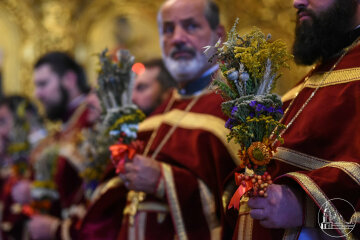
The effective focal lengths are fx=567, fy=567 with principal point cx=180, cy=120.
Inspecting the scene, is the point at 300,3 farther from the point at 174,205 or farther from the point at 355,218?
the point at 174,205

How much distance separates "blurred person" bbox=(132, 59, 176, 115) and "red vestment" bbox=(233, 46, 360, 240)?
5.77ft

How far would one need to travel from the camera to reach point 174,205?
2.88 metres

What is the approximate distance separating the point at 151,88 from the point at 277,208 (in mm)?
2204

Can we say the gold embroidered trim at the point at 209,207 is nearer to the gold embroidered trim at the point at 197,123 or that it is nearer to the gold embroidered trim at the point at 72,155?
the gold embroidered trim at the point at 197,123

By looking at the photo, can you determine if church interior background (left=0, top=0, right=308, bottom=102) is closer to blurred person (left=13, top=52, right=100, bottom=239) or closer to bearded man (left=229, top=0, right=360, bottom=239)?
blurred person (left=13, top=52, right=100, bottom=239)

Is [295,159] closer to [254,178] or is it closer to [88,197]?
[254,178]

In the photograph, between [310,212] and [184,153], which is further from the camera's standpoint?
[184,153]

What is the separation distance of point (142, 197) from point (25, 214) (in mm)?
2002

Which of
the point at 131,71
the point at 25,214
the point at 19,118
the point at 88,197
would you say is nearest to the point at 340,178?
the point at 131,71

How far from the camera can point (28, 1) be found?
783cm

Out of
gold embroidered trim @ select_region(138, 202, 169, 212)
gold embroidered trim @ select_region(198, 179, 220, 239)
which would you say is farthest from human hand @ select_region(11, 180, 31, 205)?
gold embroidered trim @ select_region(198, 179, 220, 239)

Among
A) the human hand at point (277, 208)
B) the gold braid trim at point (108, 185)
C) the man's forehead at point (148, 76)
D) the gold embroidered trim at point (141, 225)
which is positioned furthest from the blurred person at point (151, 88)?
the human hand at point (277, 208)


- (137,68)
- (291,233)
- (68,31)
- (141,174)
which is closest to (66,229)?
(137,68)

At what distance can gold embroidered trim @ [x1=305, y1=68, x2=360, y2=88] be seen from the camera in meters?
2.14
